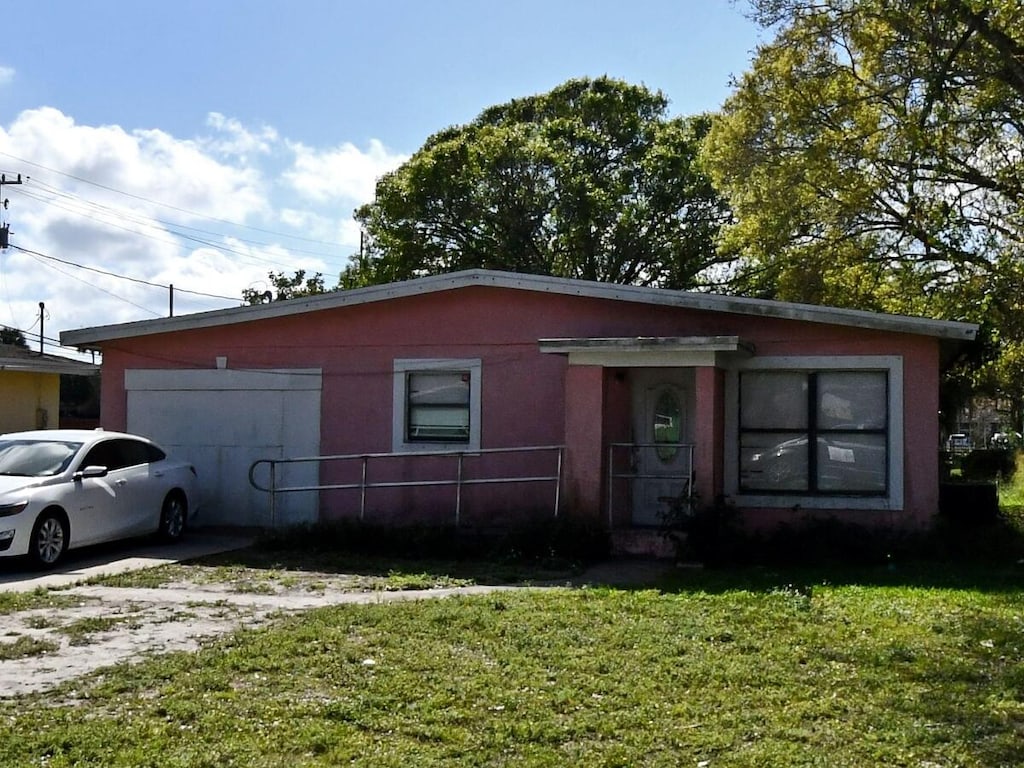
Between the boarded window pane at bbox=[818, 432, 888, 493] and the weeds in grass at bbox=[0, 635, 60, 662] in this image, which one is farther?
the boarded window pane at bbox=[818, 432, 888, 493]

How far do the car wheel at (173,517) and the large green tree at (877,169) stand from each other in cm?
967

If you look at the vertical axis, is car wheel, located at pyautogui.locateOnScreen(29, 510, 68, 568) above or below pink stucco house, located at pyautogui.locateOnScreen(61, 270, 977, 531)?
below

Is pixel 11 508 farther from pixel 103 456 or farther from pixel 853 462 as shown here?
pixel 853 462

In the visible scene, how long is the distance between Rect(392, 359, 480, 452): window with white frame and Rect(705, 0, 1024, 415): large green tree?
20.0ft

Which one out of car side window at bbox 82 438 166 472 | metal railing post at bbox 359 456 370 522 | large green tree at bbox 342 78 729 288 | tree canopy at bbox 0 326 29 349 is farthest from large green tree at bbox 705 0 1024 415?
tree canopy at bbox 0 326 29 349

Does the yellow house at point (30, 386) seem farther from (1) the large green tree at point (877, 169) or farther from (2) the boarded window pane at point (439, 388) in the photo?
(1) the large green tree at point (877, 169)

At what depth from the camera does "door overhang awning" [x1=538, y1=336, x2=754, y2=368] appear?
12594mm

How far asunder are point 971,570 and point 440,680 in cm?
689

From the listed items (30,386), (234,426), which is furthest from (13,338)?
(234,426)

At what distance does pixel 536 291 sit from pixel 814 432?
151 inches

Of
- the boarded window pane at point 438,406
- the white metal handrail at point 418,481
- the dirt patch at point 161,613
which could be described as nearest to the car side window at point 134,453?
the white metal handrail at point 418,481

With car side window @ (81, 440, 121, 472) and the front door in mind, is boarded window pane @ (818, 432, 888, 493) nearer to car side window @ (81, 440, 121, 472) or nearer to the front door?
the front door

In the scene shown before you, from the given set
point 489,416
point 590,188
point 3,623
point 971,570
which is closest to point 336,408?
point 489,416

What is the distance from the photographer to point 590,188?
31.8 metres
